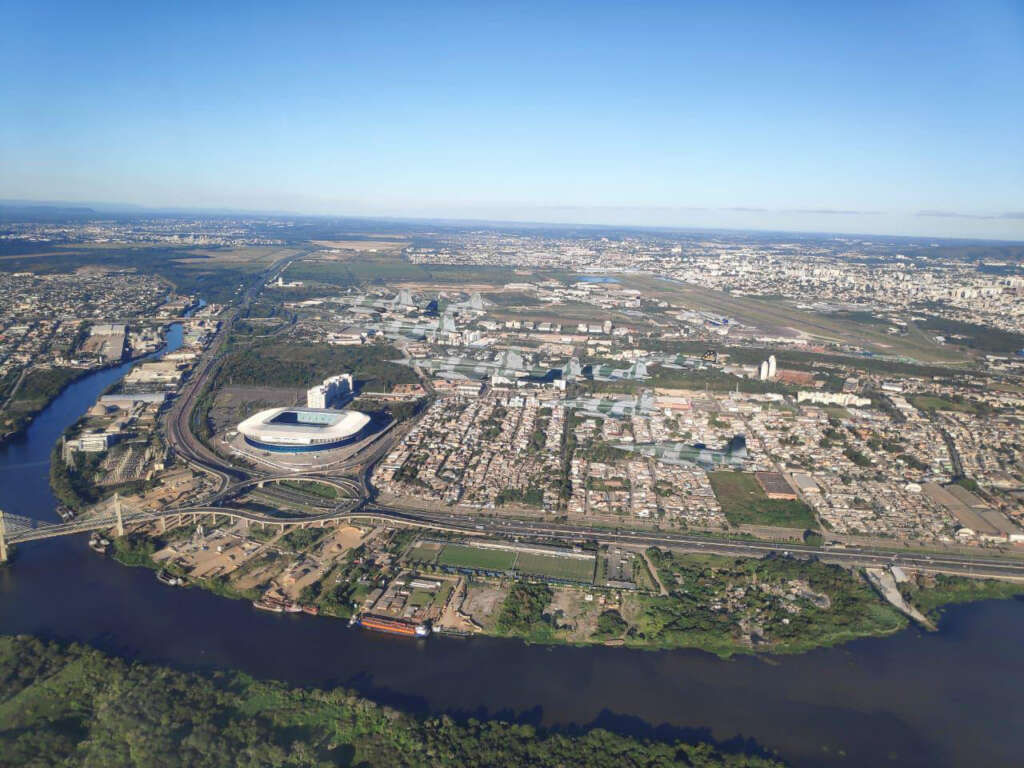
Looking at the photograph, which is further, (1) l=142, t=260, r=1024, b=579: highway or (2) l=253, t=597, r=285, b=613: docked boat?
(1) l=142, t=260, r=1024, b=579: highway

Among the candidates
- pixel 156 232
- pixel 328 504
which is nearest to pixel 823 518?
pixel 328 504

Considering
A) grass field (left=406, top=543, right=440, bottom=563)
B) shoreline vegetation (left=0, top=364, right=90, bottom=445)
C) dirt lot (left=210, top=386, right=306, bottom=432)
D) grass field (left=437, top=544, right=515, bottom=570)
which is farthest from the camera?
dirt lot (left=210, top=386, right=306, bottom=432)

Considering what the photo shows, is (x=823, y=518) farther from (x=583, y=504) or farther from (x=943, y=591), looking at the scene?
(x=583, y=504)

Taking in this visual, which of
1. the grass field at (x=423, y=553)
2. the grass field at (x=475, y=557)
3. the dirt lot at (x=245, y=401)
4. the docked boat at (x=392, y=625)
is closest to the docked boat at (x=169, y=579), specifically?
the docked boat at (x=392, y=625)

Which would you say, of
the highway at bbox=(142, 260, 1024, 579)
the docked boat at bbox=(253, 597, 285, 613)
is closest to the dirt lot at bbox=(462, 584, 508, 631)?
the highway at bbox=(142, 260, 1024, 579)

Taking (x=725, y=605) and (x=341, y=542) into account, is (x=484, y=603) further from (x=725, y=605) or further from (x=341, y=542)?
(x=725, y=605)

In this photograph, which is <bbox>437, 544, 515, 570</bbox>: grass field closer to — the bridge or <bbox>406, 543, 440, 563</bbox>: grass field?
<bbox>406, 543, 440, 563</bbox>: grass field

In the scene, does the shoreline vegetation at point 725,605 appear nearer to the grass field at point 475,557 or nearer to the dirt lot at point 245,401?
the grass field at point 475,557
